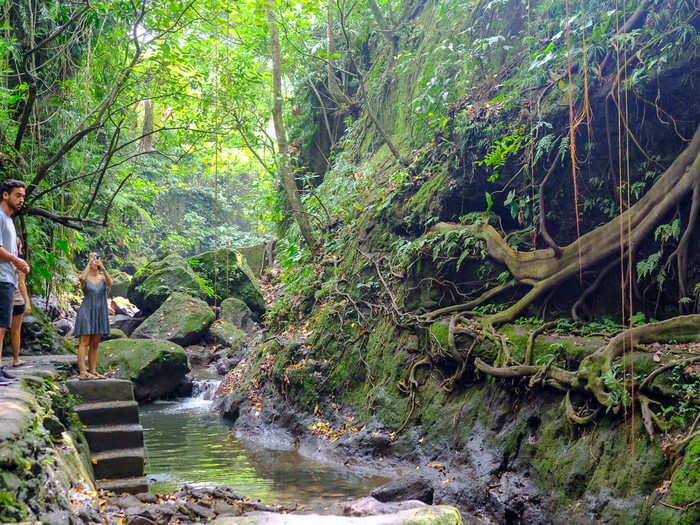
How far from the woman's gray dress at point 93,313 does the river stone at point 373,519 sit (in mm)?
Answer: 3355

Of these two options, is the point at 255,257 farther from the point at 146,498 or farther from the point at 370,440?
the point at 146,498

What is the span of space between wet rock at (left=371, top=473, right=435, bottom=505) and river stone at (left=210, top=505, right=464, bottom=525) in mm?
1309

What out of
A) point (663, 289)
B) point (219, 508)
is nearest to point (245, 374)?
point (219, 508)

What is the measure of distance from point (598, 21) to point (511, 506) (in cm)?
603

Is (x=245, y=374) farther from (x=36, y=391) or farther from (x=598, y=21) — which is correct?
(x=598, y=21)

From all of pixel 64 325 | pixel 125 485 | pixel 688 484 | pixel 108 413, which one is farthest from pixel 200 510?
pixel 64 325

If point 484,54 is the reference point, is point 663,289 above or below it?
below

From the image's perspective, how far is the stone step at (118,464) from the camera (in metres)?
6.63

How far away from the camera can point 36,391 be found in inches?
225

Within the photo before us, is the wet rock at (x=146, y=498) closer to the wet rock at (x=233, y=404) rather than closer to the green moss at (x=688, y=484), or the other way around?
the green moss at (x=688, y=484)

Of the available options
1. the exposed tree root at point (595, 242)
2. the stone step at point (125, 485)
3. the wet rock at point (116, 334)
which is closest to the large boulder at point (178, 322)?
the wet rock at point (116, 334)

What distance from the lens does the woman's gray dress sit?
7389 mm

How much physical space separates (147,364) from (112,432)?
258 inches

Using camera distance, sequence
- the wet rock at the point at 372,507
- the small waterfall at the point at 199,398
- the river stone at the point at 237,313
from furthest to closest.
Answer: the river stone at the point at 237,313, the small waterfall at the point at 199,398, the wet rock at the point at 372,507
